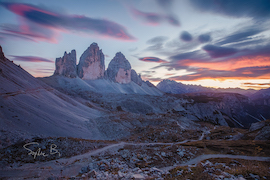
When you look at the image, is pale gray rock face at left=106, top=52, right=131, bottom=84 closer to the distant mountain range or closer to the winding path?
the distant mountain range

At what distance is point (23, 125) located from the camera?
2228cm

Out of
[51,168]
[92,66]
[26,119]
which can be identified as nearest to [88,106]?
[26,119]

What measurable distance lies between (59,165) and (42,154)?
3673 millimetres

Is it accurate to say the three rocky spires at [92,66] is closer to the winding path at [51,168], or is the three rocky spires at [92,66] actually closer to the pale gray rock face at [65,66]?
the pale gray rock face at [65,66]

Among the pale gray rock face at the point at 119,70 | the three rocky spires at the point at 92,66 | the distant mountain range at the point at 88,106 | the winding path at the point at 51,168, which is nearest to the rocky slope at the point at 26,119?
the distant mountain range at the point at 88,106

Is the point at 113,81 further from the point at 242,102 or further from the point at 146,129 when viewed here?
the point at 242,102

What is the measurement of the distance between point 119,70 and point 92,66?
43.3 meters

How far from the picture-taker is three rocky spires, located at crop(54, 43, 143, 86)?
408ft

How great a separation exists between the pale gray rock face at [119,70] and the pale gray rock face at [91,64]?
23.7 metres

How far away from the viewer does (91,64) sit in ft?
486

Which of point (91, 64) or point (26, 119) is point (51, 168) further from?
point (91, 64)

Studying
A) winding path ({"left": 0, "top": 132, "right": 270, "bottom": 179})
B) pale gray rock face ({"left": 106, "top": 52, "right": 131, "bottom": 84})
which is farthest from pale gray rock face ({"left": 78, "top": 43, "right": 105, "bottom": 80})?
winding path ({"left": 0, "top": 132, "right": 270, "bottom": 179})

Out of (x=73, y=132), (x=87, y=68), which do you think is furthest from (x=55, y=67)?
(x=73, y=132)

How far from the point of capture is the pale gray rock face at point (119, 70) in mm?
181425
